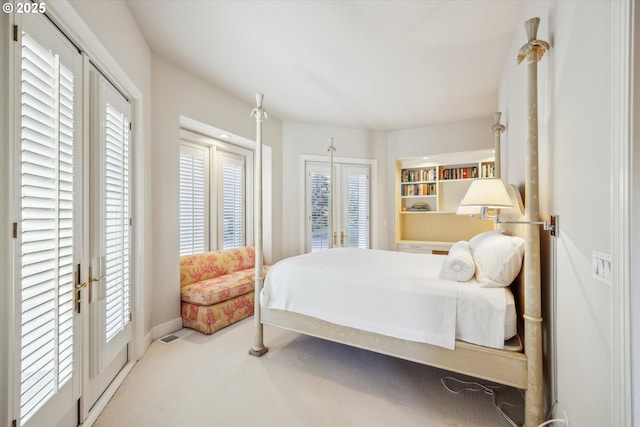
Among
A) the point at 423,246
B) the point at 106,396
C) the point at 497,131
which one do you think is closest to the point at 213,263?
the point at 106,396

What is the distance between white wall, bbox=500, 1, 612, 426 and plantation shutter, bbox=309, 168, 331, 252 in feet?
11.7

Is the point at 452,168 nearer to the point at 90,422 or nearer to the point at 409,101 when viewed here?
the point at 409,101

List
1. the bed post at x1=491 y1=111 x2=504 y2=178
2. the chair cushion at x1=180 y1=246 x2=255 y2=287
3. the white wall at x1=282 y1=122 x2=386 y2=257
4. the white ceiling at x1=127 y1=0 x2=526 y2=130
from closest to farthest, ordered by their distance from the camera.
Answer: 1. the white ceiling at x1=127 y1=0 x2=526 y2=130
2. the bed post at x1=491 y1=111 x2=504 y2=178
3. the chair cushion at x1=180 y1=246 x2=255 y2=287
4. the white wall at x1=282 y1=122 x2=386 y2=257

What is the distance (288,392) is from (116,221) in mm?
1750

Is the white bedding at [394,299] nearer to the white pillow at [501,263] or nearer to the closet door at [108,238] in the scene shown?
the white pillow at [501,263]

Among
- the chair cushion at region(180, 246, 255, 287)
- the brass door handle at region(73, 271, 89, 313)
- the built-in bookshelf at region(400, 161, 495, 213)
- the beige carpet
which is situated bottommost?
the beige carpet

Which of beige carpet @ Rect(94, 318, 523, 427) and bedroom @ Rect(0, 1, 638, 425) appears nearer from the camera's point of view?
bedroom @ Rect(0, 1, 638, 425)

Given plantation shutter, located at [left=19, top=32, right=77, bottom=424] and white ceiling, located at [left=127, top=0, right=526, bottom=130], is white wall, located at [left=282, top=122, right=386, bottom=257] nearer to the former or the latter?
white ceiling, located at [left=127, top=0, right=526, bottom=130]

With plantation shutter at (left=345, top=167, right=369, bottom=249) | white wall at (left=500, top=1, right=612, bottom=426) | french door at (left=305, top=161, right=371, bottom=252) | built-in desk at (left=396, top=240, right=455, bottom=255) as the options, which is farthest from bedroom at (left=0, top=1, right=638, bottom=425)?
plantation shutter at (left=345, top=167, right=369, bottom=249)

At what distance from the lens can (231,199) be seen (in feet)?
13.9

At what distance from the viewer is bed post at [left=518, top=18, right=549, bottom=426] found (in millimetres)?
1477

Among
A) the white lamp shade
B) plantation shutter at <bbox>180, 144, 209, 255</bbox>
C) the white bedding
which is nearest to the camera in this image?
the white bedding

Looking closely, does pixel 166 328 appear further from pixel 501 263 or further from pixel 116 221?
pixel 501 263

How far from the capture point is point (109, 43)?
6.16 ft
